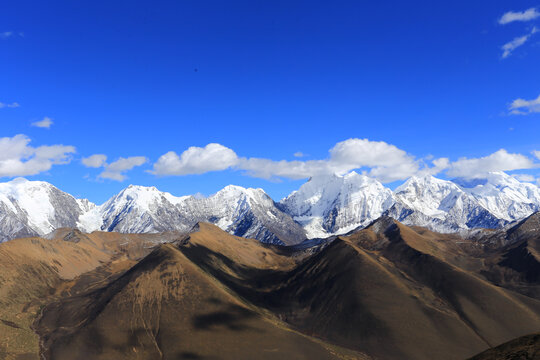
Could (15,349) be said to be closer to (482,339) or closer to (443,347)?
(443,347)

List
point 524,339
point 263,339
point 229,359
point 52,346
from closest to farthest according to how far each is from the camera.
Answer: point 524,339
point 229,359
point 263,339
point 52,346

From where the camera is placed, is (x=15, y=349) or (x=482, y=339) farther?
(x=482, y=339)

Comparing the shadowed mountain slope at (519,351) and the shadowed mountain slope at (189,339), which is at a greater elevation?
the shadowed mountain slope at (519,351)

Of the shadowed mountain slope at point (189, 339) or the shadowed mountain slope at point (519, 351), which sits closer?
the shadowed mountain slope at point (519, 351)

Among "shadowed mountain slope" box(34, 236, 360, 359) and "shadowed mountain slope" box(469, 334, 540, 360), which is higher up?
"shadowed mountain slope" box(469, 334, 540, 360)

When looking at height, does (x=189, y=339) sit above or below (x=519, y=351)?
below

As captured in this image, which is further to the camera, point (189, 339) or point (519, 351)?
point (189, 339)

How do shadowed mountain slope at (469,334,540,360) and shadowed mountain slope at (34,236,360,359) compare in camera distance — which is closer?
shadowed mountain slope at (469,334,540,360)

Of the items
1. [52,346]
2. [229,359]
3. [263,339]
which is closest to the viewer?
[229,359]

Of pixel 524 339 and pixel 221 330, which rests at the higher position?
pixel 524 339

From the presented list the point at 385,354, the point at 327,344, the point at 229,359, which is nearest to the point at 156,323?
the point at 229,359
